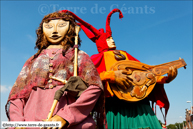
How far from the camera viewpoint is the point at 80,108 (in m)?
1.83

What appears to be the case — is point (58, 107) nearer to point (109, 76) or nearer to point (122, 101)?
point (109, 76)

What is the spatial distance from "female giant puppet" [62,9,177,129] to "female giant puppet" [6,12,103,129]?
1.21 m

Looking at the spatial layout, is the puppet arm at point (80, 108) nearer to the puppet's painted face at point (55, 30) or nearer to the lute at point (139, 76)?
the puppet's painted face at point (55, 30)

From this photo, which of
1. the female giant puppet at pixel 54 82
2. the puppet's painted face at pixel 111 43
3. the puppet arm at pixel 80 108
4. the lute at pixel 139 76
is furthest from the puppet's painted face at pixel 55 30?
the puppet's painted face at pixel 111 43

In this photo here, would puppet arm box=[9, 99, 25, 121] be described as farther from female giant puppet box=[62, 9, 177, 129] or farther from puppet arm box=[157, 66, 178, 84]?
puppet arm box=[157, 66, 178, 84]

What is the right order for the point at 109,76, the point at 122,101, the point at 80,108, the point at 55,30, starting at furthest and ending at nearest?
the point at 122,101 → the point at 109,76 → the point at 55,30 → the point at 80,108

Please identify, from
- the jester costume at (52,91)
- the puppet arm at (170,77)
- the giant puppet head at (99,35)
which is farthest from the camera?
the giant puppet head at (99,35)

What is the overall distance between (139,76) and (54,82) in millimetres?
1973

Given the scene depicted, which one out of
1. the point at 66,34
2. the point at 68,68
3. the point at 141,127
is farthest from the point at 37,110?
the point at 141,127

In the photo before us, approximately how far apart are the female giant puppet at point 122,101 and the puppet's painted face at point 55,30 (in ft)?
4.01

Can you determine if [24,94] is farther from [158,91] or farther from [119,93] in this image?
[158,91]

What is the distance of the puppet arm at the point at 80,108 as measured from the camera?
5.65 ft

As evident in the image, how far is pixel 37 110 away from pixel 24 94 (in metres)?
0.27

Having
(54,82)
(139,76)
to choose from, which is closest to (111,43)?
(139,76)
